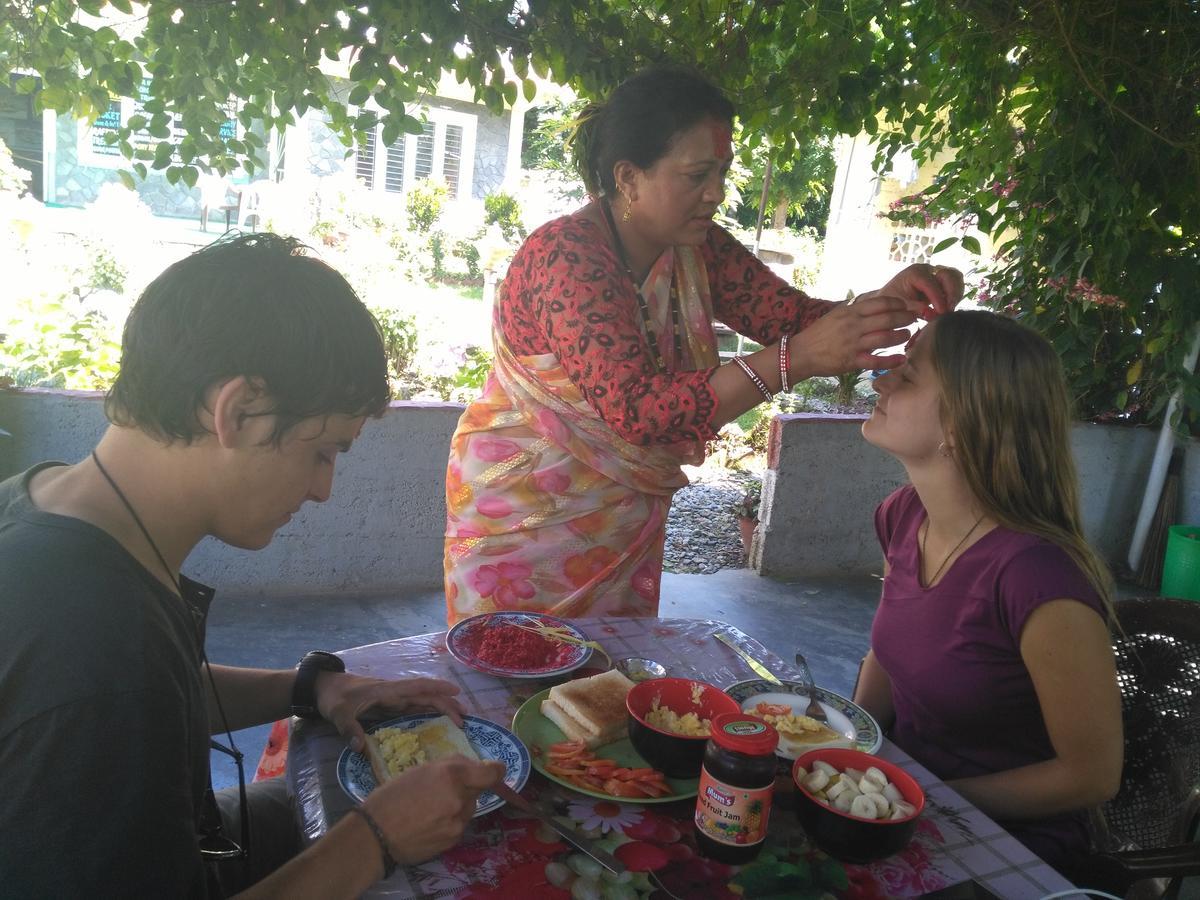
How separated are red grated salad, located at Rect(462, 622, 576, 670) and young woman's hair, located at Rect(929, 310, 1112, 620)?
0.92 metres

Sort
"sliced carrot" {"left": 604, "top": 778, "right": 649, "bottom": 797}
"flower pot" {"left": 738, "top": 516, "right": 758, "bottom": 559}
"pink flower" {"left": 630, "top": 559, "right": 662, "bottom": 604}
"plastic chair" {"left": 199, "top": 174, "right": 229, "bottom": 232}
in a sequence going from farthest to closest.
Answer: "plastic chair" {"left": 199, "top": 174, "right": 229, "bottom": 232} → "flower pot" {"left": 738, "top": 516, "right": 758, "bottom": 559} → "pink flower" {"left": 630, "top": 559, "right": 662, "bottom": 604} → "sliced carrot" {"left": 604, "top": 778, "right": 649, "bottom": 797}

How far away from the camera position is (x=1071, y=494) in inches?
70.9

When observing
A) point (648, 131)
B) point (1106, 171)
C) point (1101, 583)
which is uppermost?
point (1106, 171)

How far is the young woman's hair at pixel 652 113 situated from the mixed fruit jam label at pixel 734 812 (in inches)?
60.6

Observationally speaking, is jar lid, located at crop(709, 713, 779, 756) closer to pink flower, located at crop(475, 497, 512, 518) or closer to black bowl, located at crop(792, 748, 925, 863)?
black bowl, located at crop(792, 748, 925, 863)

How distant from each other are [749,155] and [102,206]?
36.2ft

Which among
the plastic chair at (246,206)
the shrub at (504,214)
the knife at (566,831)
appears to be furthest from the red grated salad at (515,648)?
the shrub at (504,214)

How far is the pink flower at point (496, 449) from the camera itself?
2367 millimetres

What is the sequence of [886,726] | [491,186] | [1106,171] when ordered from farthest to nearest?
[491,186] → [1106,171] → [886,726]

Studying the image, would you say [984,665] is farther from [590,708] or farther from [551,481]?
[551,481]

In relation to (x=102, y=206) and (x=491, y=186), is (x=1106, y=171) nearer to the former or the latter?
(x=102, y=206)

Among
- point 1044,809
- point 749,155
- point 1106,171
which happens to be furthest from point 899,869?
point 1106,171

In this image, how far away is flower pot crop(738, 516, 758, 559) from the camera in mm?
5496

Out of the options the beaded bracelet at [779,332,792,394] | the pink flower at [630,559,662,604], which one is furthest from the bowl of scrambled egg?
the pink flower at [630,559,662,604]
